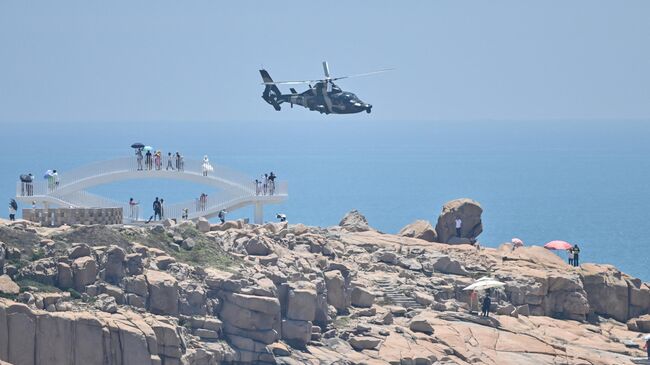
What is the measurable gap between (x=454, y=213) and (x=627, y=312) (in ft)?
30.0

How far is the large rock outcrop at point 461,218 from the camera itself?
95.9 m

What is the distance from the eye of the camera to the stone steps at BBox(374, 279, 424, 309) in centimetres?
8531

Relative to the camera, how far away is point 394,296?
85750 mm

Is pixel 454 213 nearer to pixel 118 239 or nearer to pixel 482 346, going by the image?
pixel 482 346

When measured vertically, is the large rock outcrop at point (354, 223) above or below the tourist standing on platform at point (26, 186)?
below

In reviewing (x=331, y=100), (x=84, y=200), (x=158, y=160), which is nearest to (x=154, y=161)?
(x=158, y=160)

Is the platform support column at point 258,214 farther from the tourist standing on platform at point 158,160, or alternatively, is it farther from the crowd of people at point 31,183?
the crowd of people at point 31,183

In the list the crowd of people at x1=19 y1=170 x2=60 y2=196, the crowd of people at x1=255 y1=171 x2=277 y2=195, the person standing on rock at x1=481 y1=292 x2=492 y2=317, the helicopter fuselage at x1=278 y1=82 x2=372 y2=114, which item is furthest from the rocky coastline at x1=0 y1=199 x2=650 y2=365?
the crowd of people at x1=19 y1=170 x2=60 y2=196

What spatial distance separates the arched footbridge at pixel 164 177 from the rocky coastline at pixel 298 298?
2941 millimetres

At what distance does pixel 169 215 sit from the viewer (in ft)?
303

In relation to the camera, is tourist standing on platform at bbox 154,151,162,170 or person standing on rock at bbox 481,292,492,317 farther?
tourist standing on platform at bbox 154,151,162,170

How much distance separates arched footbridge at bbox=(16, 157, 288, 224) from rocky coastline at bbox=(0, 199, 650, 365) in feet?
9.65

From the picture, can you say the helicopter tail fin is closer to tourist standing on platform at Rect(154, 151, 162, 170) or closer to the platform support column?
the platform support column

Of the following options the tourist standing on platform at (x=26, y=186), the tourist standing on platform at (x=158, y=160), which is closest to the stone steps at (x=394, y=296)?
the tourist standing on platform at (x=158, y=160)
